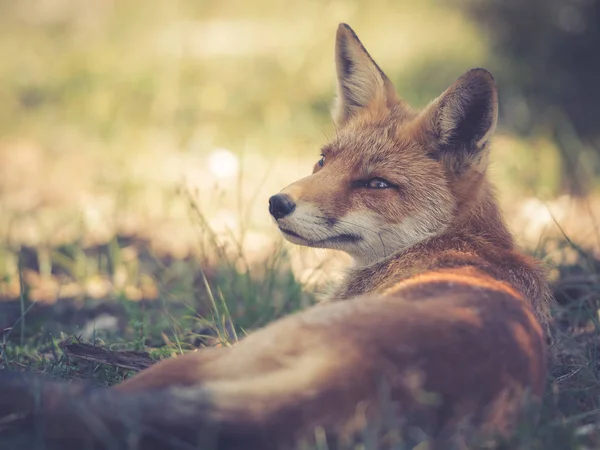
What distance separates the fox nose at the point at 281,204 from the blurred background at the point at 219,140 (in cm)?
69

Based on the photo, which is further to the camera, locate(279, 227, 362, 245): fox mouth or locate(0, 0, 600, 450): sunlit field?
locate(0, 0, 600, 450): sunlit field

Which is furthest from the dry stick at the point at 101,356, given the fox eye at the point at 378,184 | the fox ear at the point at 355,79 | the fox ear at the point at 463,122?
the fox ear at the point at 355,79

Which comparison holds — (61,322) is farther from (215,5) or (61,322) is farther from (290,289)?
(215,5)

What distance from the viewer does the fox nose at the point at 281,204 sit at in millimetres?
3455

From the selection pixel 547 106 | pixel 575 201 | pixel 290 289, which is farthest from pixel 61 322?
pixel 547 106

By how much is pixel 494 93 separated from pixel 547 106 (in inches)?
199

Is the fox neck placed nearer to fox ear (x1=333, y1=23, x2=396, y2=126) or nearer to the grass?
the grass

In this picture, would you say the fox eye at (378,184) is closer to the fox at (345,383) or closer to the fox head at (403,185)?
the fox head at (403,185)

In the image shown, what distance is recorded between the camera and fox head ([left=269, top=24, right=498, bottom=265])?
352 centimetres

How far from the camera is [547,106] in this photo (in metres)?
8.17

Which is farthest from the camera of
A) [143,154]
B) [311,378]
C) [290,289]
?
[143,154]

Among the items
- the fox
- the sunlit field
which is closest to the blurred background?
the sunlit field

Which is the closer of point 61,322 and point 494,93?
point 494,93

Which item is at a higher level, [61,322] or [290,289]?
[290,289]
